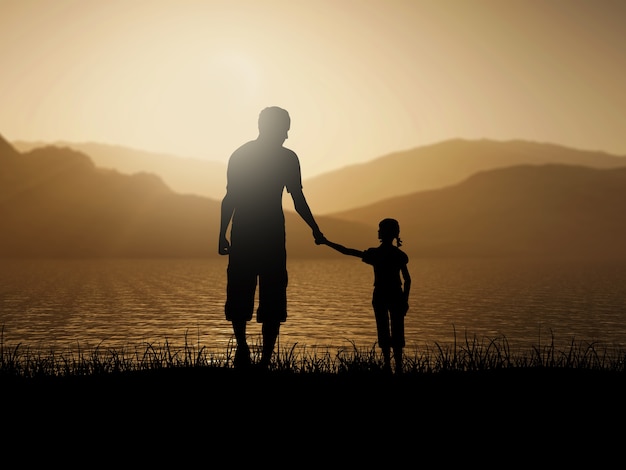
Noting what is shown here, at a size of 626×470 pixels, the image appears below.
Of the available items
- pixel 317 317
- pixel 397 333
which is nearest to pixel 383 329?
pixel 397 333

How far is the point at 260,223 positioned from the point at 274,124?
5.16 ft

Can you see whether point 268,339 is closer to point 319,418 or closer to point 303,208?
point 303,208

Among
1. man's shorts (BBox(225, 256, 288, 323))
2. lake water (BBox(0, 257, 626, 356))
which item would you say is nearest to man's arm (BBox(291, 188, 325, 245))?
man's shorts (BBox(225, 256, 288, 323))

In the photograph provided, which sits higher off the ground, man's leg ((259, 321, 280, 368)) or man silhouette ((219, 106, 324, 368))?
man silhouette ((219, 106, 324, 368))

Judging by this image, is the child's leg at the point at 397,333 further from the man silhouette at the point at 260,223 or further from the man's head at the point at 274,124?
the man's head at the point at 274,124

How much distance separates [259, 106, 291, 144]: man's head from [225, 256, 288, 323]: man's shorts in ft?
6.38

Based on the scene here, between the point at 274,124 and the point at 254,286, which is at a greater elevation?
the point at 274,124

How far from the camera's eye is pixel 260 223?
10.7 m

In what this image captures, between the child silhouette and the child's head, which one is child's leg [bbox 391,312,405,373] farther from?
the child's head

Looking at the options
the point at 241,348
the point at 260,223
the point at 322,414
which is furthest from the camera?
the point at 241,348

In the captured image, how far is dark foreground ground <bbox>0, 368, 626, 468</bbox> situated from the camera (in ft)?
24.0

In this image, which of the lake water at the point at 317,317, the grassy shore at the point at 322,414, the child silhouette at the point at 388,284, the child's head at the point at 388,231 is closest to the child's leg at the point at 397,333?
the child silhouette at the point at 388,284

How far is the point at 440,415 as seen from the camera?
845 centimetres

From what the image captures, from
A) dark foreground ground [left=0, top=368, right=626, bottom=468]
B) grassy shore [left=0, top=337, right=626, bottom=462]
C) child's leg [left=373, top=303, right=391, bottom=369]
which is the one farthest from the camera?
child's leg [left=373, top=303, right=391, bottom=369]
